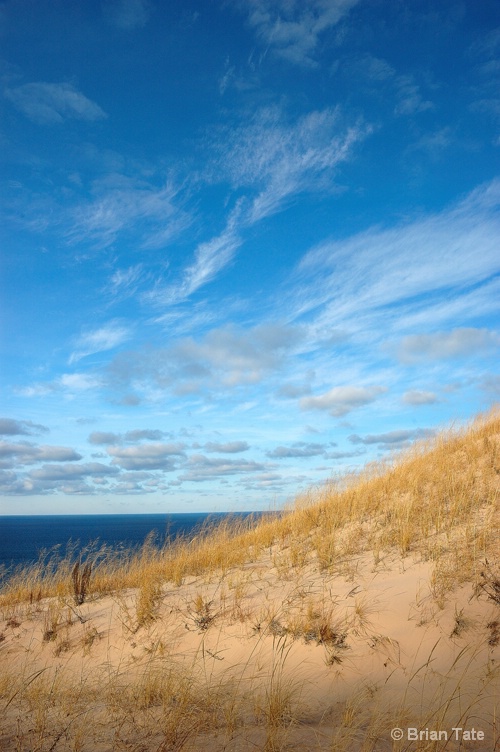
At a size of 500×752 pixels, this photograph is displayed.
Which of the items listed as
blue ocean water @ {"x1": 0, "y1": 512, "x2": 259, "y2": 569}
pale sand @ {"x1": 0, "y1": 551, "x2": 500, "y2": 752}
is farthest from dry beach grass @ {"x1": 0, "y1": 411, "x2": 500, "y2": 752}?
blue ocean water @ {"x1": 0, "y1": 512, "x2": 259, "y2": 569}

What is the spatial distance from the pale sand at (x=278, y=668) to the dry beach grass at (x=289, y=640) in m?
0.02

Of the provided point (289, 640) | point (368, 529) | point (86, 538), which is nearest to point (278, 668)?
point (289, 640)

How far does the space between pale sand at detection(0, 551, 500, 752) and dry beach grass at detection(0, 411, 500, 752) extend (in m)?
0.02

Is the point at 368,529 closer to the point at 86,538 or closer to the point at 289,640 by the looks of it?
the point at 289,640

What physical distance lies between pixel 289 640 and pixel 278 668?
390 millimetres

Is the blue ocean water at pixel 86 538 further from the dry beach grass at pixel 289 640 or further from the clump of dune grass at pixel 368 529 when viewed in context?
the dry beach grass at pixel 289 640

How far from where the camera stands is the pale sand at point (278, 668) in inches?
157

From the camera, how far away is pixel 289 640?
216 inches

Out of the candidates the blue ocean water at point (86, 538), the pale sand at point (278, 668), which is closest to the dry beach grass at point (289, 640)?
the pale sand at point (278, 668)

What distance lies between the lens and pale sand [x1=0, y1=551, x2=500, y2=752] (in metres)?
4.00

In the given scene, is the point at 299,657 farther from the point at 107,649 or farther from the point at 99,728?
the point at 107,649

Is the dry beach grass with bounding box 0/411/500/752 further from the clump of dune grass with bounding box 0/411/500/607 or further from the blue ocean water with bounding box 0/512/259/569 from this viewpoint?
the blue ocean water with bounding box 0/512/259/569

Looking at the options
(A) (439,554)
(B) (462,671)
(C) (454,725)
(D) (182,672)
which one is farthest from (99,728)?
(A) (439,554)

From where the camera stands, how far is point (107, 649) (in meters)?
6.50
